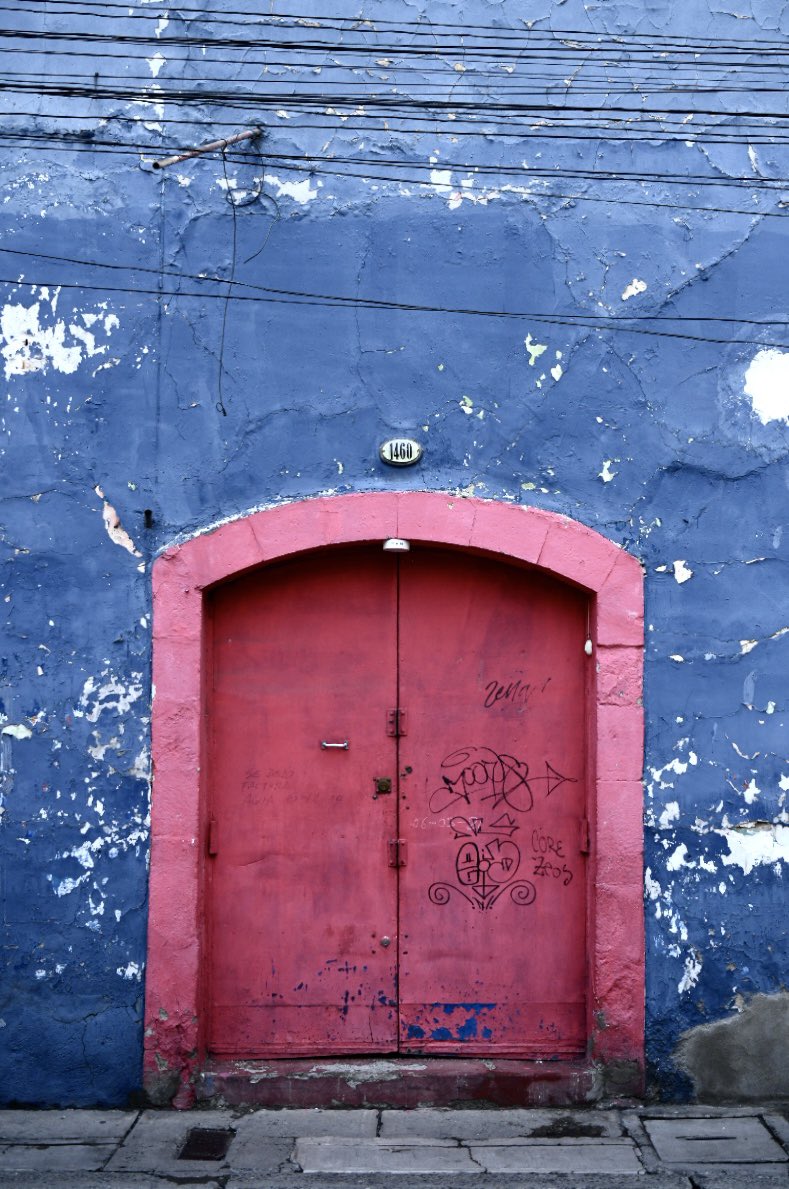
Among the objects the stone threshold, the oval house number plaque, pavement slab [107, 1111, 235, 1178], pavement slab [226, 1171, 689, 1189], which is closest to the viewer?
pavement slab [226, 1171, 689, 1189]

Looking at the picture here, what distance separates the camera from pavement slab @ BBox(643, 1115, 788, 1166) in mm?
4441

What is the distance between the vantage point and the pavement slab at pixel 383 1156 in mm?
4367

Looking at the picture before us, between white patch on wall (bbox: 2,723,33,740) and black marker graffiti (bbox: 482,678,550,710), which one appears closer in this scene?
white patch on wall (bbox: 2,723,33,740)

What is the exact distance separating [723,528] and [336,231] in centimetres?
213

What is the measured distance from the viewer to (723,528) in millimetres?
5098

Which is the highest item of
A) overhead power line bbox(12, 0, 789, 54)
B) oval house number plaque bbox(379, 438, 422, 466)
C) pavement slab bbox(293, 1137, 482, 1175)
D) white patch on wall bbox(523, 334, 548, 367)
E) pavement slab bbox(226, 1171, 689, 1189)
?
overhead power line bbox(12, 0, 789, 54)

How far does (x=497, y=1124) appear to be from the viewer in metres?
4.77

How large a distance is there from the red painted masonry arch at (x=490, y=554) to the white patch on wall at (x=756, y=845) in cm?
41

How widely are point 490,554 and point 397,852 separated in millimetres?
1380

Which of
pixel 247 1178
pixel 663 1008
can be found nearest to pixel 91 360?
pixel 247 1178

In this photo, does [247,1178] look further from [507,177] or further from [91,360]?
[507,177]

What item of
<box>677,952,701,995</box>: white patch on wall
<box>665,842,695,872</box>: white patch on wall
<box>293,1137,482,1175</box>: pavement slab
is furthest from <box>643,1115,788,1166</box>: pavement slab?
<box>665,842,695,872</box>: white patch on wall

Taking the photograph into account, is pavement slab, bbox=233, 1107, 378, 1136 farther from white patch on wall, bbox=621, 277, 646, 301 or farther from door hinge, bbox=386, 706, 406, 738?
white patch on wall, bbox=621, 277, 646, 301

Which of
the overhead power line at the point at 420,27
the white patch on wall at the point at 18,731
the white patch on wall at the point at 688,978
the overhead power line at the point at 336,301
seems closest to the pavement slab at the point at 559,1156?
the white patch on wall at the point at 688,978
